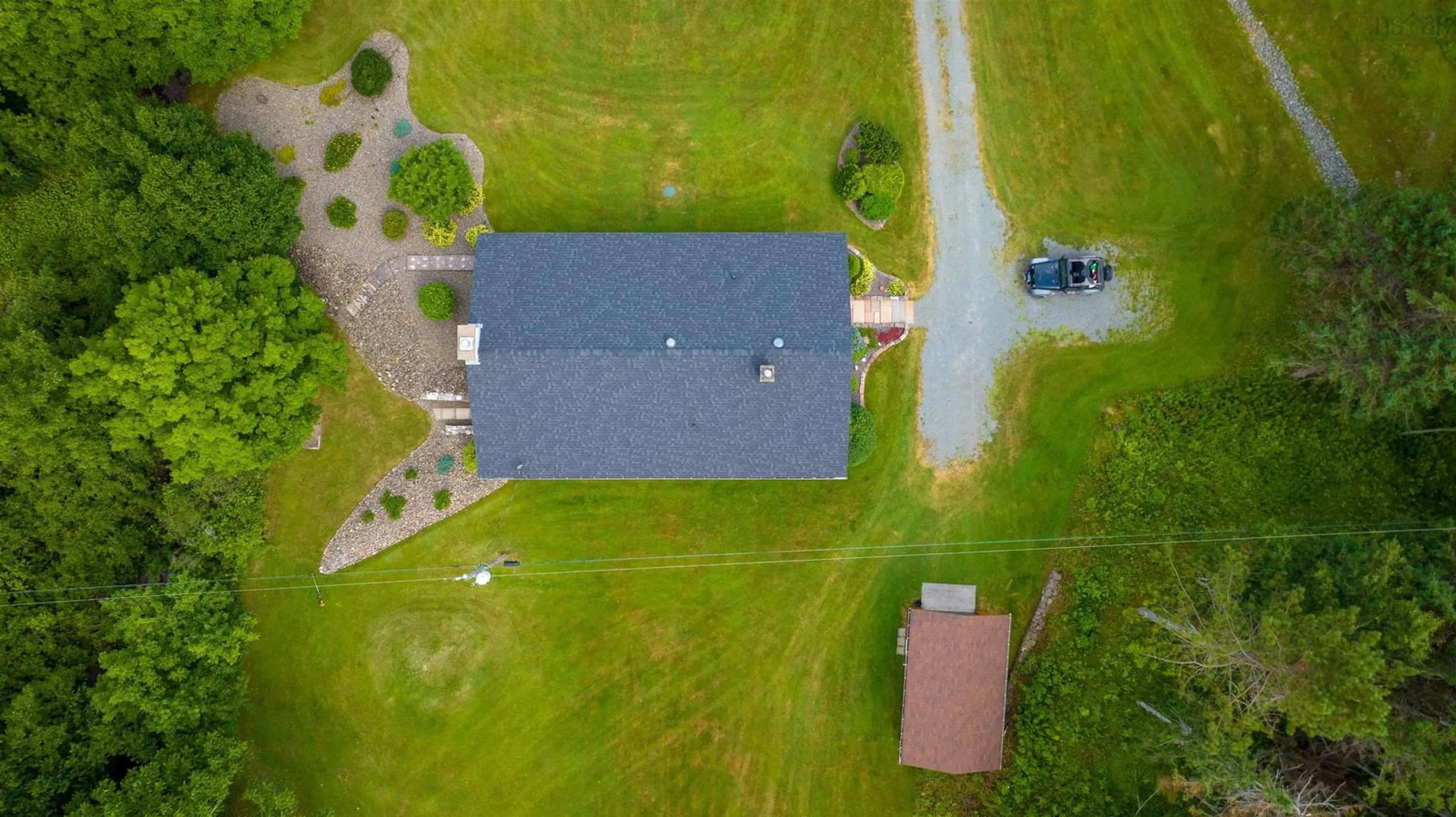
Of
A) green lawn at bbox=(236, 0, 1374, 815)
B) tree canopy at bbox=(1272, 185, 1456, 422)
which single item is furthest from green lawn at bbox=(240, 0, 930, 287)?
tree canopy at bbox=(1272, 185, 1456, 422)

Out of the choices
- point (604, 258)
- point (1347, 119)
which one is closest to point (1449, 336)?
point (1347, 119)

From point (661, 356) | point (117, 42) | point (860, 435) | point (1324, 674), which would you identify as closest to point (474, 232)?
point (661, 356)

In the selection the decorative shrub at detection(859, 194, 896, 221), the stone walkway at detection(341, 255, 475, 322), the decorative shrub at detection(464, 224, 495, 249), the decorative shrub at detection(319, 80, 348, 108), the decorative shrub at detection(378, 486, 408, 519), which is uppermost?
the decorative shrub at detection(319, 80, 348, 108)

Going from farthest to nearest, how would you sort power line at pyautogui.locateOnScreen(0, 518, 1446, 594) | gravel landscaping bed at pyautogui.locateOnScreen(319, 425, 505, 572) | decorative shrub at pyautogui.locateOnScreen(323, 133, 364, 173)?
gravel landscaping bed at pyautogui.locateOnScreen(319, 425, 505, 572) < decorative shrub at pyautogui.locateOnScreen(323, 133, 364, 173) < power line at pyautogui.locateOnScreen(0, 518, 1446, 594)

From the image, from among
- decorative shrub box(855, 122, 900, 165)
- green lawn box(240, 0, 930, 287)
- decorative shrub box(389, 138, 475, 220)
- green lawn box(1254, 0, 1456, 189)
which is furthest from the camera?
green lawn box(240, 0, 930, 287)

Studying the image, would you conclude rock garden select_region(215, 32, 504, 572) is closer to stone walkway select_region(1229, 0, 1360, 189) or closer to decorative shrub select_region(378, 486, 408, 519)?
decorative shrub select_region(378, 486, 408, 519)

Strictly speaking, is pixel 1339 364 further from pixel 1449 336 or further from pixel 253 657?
pixel 253 657
